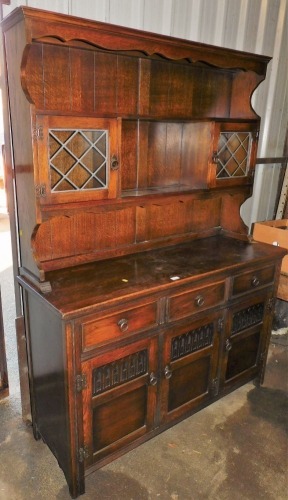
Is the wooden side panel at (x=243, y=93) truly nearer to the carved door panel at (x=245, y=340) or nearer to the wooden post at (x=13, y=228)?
the carved door panel at (x=245, y=340)

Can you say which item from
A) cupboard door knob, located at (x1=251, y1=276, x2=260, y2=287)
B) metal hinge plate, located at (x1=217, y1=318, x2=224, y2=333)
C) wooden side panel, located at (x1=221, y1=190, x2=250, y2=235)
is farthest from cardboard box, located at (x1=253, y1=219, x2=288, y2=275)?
metal hinge plate, located at (x1=217, y1=318, x2=224, y2=333)

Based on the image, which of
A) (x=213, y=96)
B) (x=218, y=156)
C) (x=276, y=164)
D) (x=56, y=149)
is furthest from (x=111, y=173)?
(x=276, y=164)

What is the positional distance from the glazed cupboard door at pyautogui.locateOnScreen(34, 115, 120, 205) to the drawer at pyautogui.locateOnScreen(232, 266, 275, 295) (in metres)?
0.85

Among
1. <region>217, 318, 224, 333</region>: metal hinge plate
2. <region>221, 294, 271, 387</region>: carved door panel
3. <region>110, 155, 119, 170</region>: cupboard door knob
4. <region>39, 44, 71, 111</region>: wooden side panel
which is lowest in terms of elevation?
<region>221, 294, 271, 387</region>: carved door panel

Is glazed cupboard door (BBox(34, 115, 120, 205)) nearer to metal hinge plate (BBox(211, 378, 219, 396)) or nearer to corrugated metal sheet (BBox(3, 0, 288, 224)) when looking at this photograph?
Result: corrugated metal sheet (BBox(3, 0, 288, 224))

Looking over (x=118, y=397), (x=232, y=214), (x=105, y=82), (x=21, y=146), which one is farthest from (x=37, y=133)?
(x=232, y=214)

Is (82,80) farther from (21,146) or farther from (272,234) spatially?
(272,234)

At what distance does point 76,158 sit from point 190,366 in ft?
3.95

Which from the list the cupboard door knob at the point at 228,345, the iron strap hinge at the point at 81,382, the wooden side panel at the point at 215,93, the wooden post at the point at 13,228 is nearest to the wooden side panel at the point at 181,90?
the wooden side panel at the point at 215,93

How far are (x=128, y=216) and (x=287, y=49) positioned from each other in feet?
6.58

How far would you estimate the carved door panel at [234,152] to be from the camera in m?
2.07

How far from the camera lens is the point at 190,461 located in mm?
1935

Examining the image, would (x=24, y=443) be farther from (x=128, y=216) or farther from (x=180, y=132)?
(x=180, y=132)

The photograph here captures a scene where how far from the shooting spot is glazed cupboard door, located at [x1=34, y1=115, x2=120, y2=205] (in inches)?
58.9
